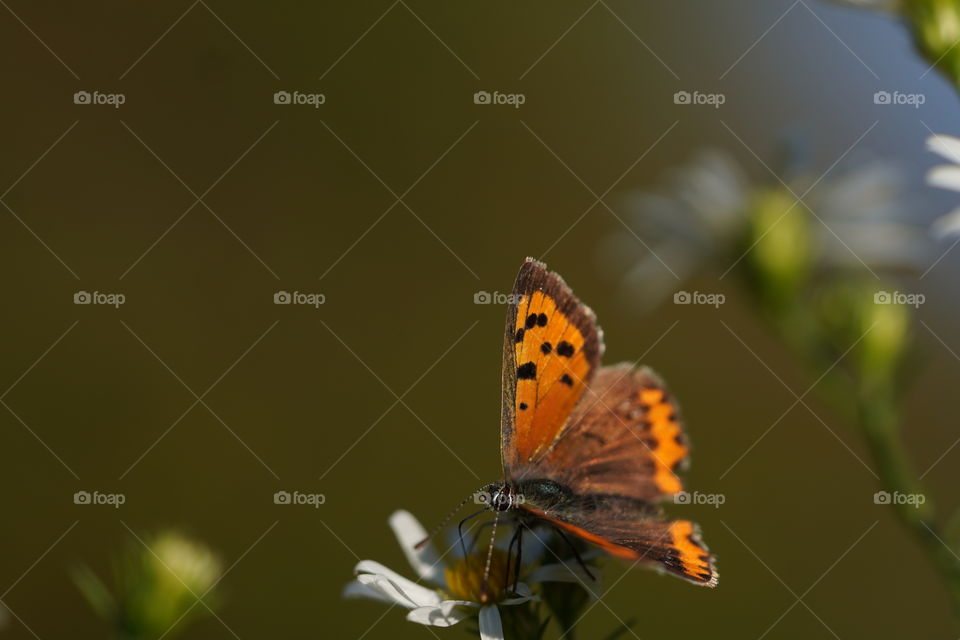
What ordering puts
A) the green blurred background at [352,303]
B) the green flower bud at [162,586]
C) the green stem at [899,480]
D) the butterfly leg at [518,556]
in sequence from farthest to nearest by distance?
the green blurred background at [352,303] < the green flower bud at [162,586] < the butterfly leg at [518,556] < the green stem at [899,480]

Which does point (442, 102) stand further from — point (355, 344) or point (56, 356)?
point (56, 356)

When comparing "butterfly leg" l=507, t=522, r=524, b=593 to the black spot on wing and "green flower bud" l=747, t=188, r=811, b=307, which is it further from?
"green flower bud" l=747, t=188, r=811, b=307

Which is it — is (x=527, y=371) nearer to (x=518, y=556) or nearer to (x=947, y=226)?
(x=518, y=556)

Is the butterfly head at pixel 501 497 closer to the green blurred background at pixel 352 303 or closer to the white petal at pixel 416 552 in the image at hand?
the white petal at pixel 416 552

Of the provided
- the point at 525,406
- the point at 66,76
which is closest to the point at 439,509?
the point at 525,406

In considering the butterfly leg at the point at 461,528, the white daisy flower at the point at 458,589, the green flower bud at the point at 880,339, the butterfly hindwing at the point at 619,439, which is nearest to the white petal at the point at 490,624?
the white daisy flower at the point at 458,589

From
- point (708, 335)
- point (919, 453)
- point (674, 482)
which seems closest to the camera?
point (674, 482)
